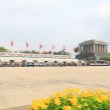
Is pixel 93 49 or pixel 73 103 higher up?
pixel 93 49

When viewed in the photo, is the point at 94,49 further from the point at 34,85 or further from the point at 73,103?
the point at 73,103

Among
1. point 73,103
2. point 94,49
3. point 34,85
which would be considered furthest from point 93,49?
point 73,103

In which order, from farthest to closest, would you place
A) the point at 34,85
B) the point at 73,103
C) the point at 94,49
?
the point at 94,49
the point at 34,85
the point at 73,103

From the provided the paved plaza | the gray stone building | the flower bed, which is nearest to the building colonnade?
the gray stone building

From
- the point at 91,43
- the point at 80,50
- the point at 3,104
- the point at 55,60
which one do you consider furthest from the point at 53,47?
the point at 3,104

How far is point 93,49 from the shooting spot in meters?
131

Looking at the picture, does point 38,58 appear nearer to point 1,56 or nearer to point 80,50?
point 1,56

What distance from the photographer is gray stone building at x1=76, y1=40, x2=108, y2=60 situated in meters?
131

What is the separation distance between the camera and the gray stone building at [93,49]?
13100 cm

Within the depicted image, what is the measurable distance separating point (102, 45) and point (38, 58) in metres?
57.9

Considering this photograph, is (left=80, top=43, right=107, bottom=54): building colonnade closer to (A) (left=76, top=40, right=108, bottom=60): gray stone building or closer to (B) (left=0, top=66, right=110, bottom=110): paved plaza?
(A) (left=76, top=40, right=108, bottom=60): gray stone building

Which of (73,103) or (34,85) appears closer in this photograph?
(73,103)

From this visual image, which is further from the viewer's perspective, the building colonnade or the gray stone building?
the building colonnade

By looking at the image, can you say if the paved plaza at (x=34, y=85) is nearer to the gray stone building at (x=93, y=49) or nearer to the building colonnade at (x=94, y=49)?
the gray stone building at (x=93, y=49)
